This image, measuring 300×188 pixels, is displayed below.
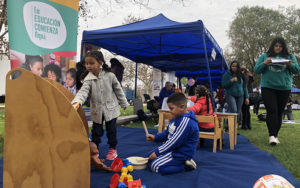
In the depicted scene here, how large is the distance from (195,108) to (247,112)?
2.84 m

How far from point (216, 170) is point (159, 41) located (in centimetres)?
578

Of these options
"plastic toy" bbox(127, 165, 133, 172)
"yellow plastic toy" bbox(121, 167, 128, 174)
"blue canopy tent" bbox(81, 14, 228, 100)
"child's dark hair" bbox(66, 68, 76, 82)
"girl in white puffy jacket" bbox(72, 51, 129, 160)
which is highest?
"blue canopy tent" bbox(81, 14, 228, 100)

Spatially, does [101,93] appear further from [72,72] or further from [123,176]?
[72,72]

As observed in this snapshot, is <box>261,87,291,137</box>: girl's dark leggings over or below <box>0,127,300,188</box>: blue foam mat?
over

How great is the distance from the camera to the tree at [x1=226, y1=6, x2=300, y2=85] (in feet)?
83.8

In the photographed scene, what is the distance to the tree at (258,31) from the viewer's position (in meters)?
25.5

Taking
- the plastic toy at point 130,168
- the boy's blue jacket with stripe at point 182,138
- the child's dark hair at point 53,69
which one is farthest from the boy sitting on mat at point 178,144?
the child's dark hair at point 53,69

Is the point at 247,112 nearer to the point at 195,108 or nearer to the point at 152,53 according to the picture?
the point at 195,108

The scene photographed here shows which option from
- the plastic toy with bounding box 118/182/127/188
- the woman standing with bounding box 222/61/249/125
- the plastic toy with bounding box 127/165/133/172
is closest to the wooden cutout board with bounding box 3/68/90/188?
the plastic toy with bounding box 118/182/127/188

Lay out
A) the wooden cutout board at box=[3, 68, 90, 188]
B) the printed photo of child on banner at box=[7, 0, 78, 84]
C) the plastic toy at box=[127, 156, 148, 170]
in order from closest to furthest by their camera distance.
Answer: the wooden cutout board at box=[3, 68, 90, 188], the plastic toy at box=[127, 156, 148, 170], the printed photo of child on banner at box=[7, 0, 78, 84]

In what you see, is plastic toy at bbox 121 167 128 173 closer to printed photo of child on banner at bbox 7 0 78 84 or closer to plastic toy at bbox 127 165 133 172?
plastic toy at bbox 127 165 133 172

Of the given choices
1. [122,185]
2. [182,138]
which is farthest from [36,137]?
[182,138]

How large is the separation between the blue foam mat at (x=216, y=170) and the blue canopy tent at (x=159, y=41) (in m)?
2.24

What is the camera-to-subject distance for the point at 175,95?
2.65 metres
